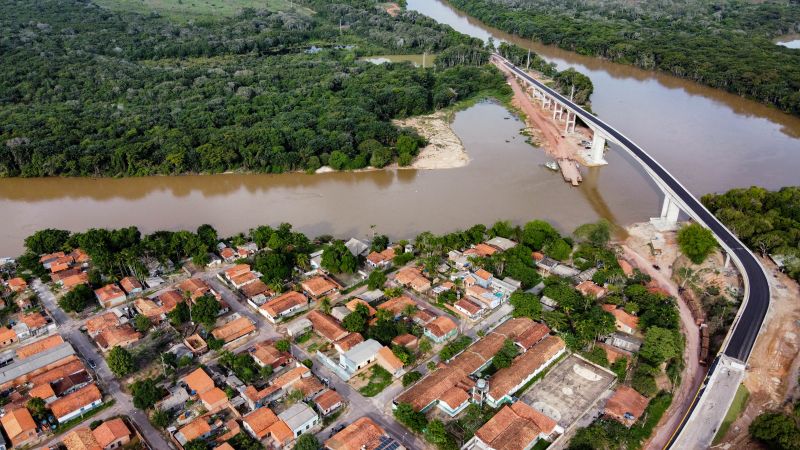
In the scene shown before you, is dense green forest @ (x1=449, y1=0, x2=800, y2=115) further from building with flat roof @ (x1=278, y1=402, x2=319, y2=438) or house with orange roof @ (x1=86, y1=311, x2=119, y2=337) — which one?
house with orange roof @ (x1=86, y1=311, x2=119, y2=337)

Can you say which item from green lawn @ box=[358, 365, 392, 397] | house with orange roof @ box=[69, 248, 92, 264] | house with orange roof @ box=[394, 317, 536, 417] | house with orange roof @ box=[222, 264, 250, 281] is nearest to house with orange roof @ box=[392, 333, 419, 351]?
green lawn @ box=[358, 365, 392, 397]

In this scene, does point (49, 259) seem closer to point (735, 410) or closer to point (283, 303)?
point (283, 303)

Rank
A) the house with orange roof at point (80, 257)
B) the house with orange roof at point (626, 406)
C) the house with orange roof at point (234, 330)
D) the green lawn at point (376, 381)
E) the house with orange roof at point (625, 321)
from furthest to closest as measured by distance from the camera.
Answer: the house with orange roof at point (80, 257) < the house with orange roof at point (625, 321) < the house with orange roof at point (234, 330) < the green lawn at point (376, 381) < the house with orange roof at point (626, 406)

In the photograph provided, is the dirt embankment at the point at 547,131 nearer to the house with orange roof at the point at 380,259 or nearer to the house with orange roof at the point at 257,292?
the house with orange roof at the point at 380,259

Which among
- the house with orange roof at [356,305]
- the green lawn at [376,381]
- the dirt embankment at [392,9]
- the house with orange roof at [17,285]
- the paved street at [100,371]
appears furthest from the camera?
the dirt embankment at [392,9]

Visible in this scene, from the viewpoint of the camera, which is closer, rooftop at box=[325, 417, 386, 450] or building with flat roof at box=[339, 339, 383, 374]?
rooftop at box=[325, 417, 386, 450]

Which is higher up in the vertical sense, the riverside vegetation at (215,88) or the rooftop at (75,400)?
the riverside vegetation at (215,88)

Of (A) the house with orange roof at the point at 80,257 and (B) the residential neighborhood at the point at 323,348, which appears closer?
(B) the residential neighborhood at the point at 323,348

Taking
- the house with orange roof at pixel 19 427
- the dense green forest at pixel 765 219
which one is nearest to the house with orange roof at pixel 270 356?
the house with orange roof at pixel 19 427
